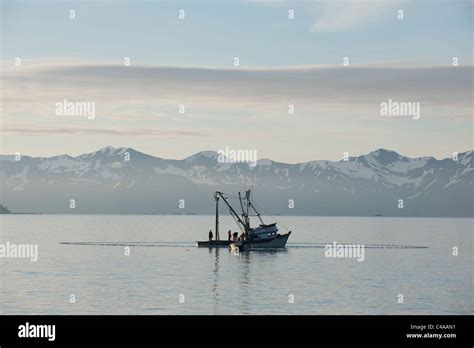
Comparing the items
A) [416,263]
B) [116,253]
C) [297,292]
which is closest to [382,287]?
[297,292]

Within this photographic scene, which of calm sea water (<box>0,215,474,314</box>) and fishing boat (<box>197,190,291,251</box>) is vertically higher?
fishing boat (<box>197,190,291,251</box>)

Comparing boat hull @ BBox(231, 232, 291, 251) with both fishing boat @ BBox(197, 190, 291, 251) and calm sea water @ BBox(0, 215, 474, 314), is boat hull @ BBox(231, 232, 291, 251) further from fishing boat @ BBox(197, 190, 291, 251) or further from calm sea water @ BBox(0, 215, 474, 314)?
calm sea water @ BBox(0, 215, 474, 314)

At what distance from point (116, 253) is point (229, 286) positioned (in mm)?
71101

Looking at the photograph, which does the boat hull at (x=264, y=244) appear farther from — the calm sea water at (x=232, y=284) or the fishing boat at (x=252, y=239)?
the calm sea water at (x=232, y=284)

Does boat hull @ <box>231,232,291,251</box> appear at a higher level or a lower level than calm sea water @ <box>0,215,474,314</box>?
higher

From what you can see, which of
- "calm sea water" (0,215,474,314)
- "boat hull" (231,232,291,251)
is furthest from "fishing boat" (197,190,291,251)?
"calm sea water" (0,215,474,314)

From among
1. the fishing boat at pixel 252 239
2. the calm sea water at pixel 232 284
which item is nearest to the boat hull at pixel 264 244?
the fishing boat at pixel 252 239

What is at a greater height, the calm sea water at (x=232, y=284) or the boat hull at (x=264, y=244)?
the boat hull at (x=264, y=244)

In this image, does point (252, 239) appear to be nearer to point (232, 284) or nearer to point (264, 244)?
point (264, 244)

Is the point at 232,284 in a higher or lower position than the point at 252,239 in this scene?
lower

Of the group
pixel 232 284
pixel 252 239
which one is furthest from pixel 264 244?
pixel 232 284

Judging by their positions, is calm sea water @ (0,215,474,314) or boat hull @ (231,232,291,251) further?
boat hull @ (231,232,291,251)

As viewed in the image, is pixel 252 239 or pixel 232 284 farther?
pixel 252 239
